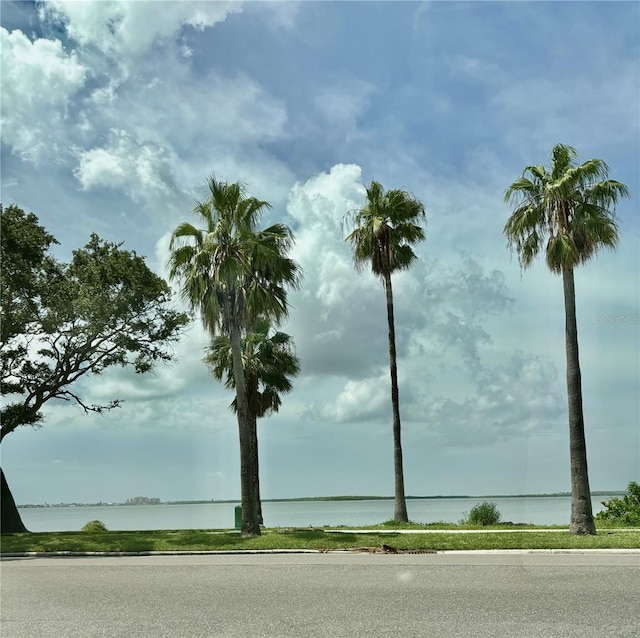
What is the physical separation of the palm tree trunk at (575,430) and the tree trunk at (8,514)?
81.6ft

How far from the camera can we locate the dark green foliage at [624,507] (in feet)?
88.2

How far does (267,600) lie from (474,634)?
337 cm

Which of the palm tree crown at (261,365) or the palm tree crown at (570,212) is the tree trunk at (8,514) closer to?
the palm tree crown at (261,365)

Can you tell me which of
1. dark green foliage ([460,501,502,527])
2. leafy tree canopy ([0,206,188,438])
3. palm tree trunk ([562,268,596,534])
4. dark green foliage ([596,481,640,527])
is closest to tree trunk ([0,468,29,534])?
leafy tree canopy ([0,206,188,438])

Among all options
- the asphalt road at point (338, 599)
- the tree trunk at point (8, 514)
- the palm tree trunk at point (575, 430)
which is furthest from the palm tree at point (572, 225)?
the tree trunk at point (8, 514)

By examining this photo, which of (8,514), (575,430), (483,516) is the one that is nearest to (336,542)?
(575,430)

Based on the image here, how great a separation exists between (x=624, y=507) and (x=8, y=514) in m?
27.3

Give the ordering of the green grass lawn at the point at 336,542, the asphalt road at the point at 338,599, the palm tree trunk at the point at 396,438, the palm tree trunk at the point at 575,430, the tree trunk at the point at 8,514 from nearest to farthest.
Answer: the asphalt road at the point at 338,599 < the green grass lawn at the point at 336,542 < the palm tree trunk at the point at 575,430 < the palm tree trunk at the point at 396,438 < the tree trunk at the point at 8,514

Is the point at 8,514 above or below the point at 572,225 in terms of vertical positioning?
below

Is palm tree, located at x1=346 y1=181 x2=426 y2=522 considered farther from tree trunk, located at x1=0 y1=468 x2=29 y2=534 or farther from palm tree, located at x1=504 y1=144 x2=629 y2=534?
tree trunk, located at x1=0 y1=468 x2=29 y2=534

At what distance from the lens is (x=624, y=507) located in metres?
27.7

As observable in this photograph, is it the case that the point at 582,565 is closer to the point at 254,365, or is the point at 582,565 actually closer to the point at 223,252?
the point at 223,252

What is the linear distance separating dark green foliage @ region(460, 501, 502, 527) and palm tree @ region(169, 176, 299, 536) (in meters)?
8.99

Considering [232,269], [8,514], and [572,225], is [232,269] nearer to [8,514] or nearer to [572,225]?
[572,225]
